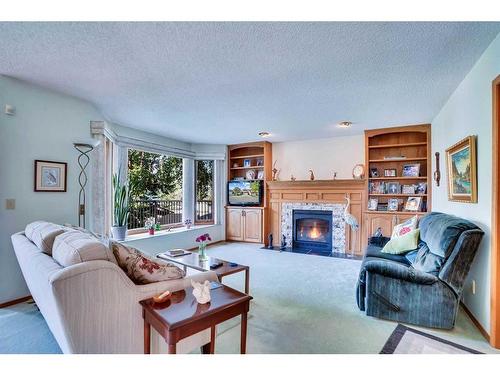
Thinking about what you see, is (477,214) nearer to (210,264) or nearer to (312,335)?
(312,335)

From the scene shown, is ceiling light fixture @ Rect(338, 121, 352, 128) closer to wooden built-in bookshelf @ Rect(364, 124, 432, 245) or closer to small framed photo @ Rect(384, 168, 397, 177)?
wooden built-in bookshelf @ Rect(364, 124, 432, 245)

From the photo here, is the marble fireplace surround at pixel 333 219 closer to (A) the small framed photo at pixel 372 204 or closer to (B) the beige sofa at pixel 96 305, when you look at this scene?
(A) the small framed photo at pixel 372 204

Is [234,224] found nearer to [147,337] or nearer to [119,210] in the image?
[119,210]

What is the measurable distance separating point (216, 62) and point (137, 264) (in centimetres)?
179

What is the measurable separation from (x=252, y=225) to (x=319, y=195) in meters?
1.68

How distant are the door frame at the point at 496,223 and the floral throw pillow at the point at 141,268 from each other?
7.73 feet

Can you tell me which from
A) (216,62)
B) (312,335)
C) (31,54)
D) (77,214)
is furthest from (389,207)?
(31,54)

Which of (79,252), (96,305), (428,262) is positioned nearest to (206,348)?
(96,305)

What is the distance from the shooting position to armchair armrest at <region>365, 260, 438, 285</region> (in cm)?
232

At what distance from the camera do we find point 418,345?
2.05 meters

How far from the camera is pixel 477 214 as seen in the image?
7.87 ft

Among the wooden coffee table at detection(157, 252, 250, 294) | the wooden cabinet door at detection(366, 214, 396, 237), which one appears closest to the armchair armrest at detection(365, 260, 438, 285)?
the wooden coffee table at detection(157, 252, 250, 294)

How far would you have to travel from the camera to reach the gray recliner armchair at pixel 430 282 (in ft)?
7.38

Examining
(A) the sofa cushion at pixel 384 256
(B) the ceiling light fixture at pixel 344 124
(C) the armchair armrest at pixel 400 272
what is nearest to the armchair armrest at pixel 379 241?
(A) the sofa cushion at pixel 384 256
